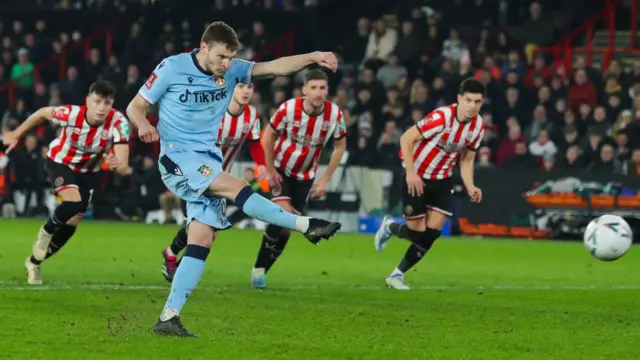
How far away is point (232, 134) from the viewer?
1362 centimetres

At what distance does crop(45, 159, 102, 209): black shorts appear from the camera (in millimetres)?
13414

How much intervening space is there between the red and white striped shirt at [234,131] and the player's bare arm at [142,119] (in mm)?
4222

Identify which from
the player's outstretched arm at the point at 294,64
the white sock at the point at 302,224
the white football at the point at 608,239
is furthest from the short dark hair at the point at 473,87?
the white sock at the point at 302,224

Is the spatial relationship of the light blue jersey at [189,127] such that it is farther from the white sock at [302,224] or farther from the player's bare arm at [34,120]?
the player's bare arm at [34,120]

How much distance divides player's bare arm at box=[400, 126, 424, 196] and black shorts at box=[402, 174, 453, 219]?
0.24 meters

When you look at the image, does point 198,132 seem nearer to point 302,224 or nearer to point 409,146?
point 302,224

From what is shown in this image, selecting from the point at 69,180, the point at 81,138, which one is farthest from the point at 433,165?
the point at 69,180

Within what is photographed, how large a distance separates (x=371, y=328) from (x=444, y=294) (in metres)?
3.17

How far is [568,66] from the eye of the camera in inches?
1045

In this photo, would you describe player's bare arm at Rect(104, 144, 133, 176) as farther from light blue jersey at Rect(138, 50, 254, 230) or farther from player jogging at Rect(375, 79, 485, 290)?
light blue jersey at Rect(138, 50, 254, 230)

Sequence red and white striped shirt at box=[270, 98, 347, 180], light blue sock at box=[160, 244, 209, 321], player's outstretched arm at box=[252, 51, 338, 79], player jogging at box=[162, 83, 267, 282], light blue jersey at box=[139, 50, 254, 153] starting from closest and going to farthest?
light blue sock at box=[160, 244, 209, 321] → player's outstretched arm at box=[252, 51, 338, 79] → light blue jersey at box=[139, 50, 254, 153] → player jogging at box=[162, 83, 267, 282] → red and white striped shirt at box=[270, 98, 347, 180]

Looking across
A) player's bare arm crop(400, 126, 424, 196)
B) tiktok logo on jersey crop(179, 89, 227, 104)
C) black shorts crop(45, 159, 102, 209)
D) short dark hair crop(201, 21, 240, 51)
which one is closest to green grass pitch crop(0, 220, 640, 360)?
black shorts crop(45, 159, 102, 209)

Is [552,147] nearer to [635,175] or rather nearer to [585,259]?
[635,175]

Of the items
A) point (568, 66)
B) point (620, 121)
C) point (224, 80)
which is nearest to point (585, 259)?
point (620, 121)
